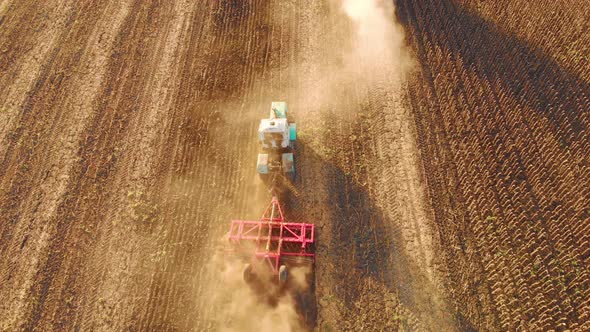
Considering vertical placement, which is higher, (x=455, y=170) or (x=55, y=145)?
(x=455, y=170)

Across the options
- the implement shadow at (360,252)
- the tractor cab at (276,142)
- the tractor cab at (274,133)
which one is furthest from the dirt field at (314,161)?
the tractor cab at (274,133)

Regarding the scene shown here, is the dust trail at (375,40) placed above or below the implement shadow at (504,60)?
below

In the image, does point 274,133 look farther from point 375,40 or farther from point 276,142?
point 375,40

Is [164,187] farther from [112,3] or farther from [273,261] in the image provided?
[112,3]

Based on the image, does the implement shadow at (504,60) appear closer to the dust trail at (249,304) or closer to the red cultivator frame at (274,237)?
the red cultivator frame at (274,237)

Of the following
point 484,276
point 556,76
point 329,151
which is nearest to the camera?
point 484,276

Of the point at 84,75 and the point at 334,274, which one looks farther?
the point at 84,75

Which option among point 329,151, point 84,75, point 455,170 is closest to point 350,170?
point 329,151
